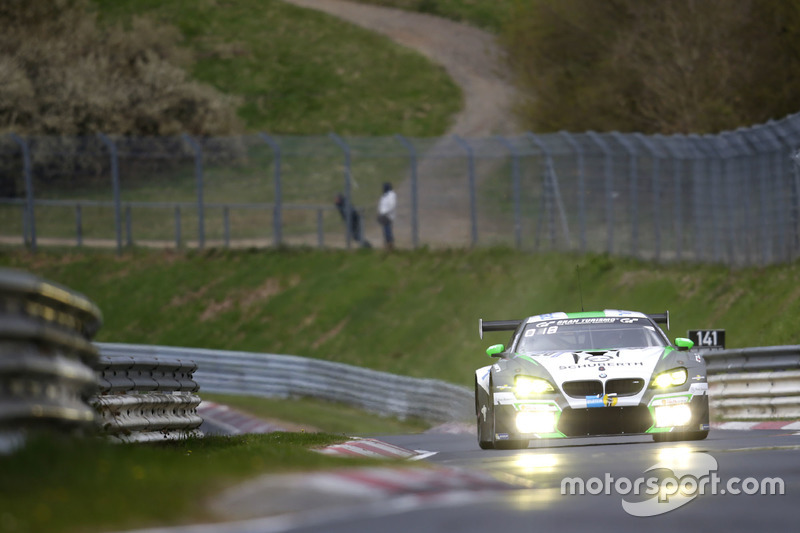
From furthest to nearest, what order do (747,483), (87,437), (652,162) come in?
(652,162), (747,483), (87,437)

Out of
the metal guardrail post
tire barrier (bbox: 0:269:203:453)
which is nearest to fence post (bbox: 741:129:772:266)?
tire barrier (bbox: 0:269:203:453)

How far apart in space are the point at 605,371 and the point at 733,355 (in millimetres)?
6844

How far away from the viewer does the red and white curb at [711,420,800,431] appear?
58.4 ft

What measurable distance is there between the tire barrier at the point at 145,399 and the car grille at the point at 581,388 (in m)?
3.51

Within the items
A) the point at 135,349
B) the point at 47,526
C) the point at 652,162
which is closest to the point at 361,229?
the point at 135,349

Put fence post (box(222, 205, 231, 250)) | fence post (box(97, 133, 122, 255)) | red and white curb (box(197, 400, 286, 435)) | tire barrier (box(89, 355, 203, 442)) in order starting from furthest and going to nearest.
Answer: fence post (box(222, 205, 231, 250))
fence post (box(97, 133, 122, 255))
red and white curb (box(197, 400, 286, 435))
tire barrier (box(89, 355, 203, 442))

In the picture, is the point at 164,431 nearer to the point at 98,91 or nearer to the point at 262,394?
the point at 262,394

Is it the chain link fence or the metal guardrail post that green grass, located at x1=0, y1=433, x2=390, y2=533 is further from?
the metal guardrail post

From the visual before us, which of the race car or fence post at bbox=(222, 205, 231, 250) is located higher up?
fence post at bbox=(222, 205, 231, 250)

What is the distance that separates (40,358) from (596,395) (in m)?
6.58

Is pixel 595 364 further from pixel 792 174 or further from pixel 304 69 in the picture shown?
pixel 304 69

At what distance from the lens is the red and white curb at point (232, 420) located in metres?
25.9

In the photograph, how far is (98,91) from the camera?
6047cm

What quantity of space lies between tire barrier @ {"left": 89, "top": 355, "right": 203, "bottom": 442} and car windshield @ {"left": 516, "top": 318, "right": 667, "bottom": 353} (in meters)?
3.11
